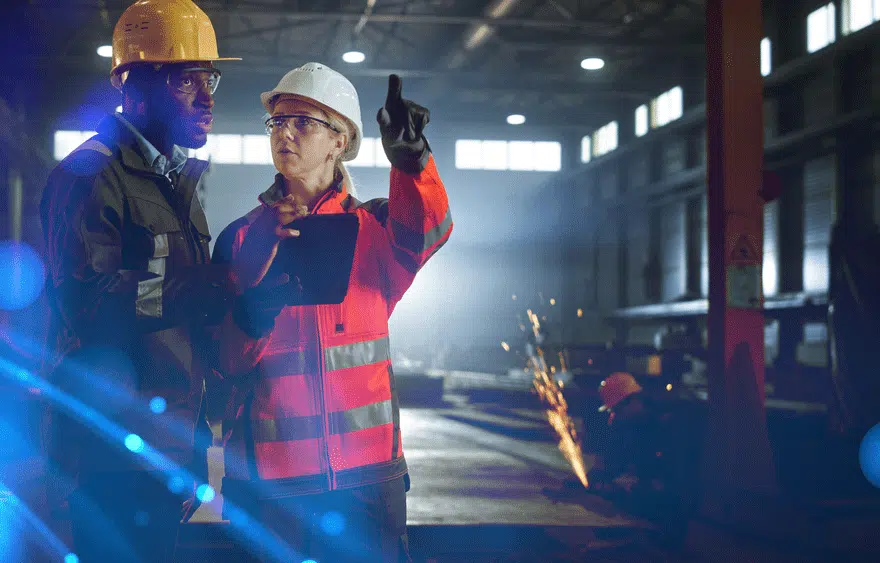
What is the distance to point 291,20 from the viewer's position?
16.8 m

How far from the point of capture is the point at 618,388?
19.1 ft

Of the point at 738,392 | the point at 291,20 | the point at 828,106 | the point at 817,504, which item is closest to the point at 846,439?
the point at 817,504

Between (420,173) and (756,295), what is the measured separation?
4.64 metres

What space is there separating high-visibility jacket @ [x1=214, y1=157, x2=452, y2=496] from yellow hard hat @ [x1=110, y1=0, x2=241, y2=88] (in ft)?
2.14

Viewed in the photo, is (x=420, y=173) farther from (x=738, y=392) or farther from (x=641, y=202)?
(x=641, y=202)

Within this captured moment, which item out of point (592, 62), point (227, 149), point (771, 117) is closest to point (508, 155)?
point (227, 149)

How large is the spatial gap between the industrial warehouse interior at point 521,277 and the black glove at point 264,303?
0.03 m

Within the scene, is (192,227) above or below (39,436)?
above

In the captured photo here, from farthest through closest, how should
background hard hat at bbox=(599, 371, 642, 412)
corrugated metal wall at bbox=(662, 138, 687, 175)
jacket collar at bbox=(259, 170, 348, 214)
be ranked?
corrugated metal wall at bbox=(662, 138, 687, 175) → background hard hat at bbox=(599, 371, 642, 412) → jacket collar at bbox=(259, 170, 348, 214)

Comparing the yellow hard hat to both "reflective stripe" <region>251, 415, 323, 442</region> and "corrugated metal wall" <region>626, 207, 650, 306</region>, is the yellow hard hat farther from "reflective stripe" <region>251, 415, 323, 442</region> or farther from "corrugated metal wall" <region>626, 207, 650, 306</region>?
"corrugated metal wall" <region>626, 207, 650, 306</region>

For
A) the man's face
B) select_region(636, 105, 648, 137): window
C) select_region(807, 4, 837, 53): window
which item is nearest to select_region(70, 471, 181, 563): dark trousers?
the man's face

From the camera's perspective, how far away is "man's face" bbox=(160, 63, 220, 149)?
204cm

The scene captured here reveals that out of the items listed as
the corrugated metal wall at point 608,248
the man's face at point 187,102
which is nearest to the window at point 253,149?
the corrugated metal wall at point 608,248

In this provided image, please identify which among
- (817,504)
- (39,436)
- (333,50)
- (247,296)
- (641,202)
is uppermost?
(333,50)
